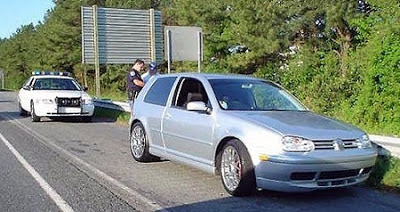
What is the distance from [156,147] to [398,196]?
368cm

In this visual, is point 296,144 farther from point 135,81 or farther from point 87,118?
point 87,118

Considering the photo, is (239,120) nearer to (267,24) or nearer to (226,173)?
(226,173)

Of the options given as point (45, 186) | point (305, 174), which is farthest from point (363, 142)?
point (45, 186)

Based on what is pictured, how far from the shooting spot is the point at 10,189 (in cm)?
700

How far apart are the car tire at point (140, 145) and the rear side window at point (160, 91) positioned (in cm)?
54

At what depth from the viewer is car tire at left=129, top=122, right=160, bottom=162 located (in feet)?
29.3

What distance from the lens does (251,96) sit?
7559 mm

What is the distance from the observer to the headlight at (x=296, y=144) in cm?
600

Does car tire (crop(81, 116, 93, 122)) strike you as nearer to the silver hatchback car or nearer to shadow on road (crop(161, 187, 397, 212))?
the silver hatchback car

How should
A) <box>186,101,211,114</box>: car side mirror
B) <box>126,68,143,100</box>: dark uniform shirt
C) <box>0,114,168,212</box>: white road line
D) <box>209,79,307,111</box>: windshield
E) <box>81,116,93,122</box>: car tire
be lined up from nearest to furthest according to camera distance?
<box>0,114,168,212</box>: white road line, <box>186,101,211,114</box>: car side mirror, <box>209,79,307,111</box>: windshield, <box>126,68,143,100</box>: dark uniform shirt, <box>81,116,93,122</box>: car tire

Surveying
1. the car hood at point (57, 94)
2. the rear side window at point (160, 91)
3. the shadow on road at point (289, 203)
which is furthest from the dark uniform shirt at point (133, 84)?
the shadow on road at point (289, 203)

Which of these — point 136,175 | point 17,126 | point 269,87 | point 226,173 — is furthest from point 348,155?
point 17,126

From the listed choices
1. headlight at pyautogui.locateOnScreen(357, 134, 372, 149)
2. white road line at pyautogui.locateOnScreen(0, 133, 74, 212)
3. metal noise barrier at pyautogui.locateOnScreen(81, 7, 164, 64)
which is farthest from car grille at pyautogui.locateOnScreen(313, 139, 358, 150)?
metal noise barrier at pyautogui.locateOnScreen(81, 7, 164, 64)

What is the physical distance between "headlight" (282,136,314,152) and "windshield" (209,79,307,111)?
120 cm
